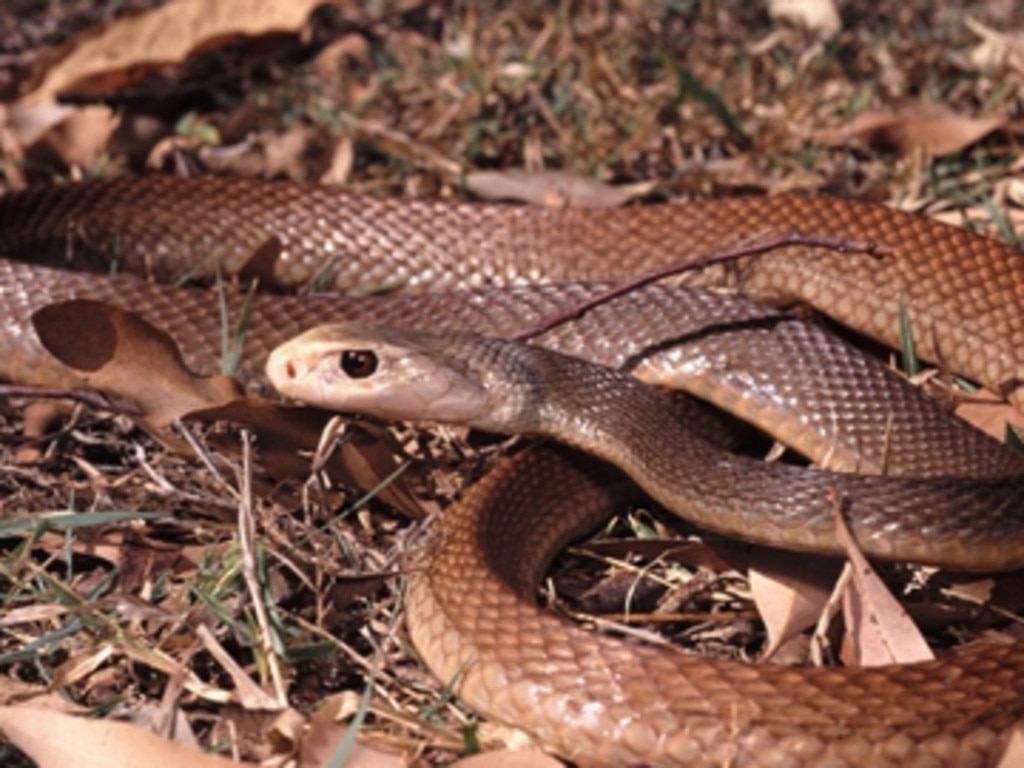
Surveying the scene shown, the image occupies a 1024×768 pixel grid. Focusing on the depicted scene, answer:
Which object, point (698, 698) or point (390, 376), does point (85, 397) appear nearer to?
point (390, 376)

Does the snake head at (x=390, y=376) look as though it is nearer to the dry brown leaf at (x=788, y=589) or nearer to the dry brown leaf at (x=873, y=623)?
the dry brown leaf at (x=788, y=589)

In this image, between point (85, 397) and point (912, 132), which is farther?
point (912, 132)

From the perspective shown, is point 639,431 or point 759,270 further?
point 759,270

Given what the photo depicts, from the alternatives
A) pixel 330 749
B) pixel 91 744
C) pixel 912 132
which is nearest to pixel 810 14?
pixel 912 132

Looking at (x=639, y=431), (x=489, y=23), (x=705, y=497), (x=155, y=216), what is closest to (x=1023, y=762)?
(x=705, y=497)

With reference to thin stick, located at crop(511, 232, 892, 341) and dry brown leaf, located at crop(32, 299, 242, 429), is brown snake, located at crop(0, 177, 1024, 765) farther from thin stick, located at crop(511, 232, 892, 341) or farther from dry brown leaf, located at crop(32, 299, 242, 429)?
dry brown leaf, located at crop(32, 299, 242, 429)

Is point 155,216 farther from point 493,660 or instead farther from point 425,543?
point 493,660

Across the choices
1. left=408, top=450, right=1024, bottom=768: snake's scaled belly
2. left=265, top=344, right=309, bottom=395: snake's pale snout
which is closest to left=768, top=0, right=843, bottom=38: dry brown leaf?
left=265, top=344, right=309, bottom=395: snake's pale snout
